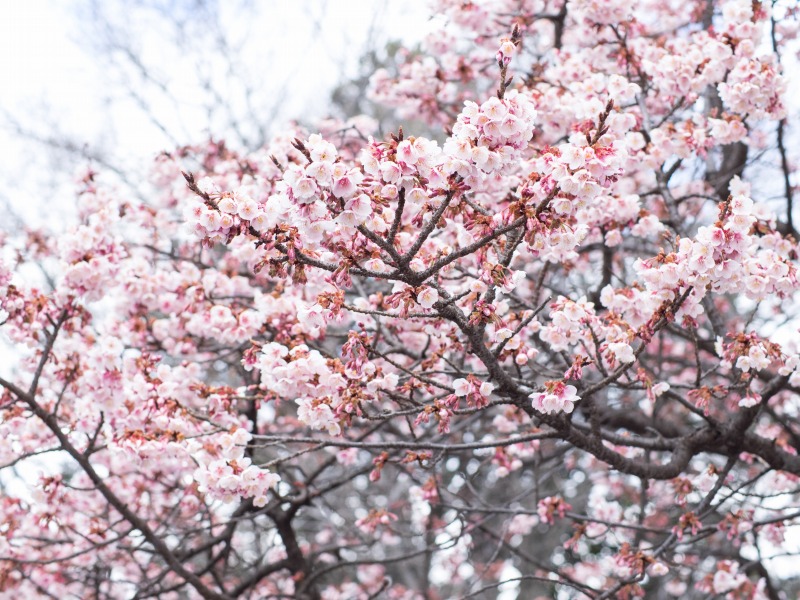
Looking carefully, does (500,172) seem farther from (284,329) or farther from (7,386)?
(7,386)

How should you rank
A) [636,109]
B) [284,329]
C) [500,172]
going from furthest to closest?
[636,109] < [284,329] < [500,172]

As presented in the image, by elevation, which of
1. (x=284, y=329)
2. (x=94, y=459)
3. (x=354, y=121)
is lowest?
(x=284, y=329)

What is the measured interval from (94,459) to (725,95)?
187 inches

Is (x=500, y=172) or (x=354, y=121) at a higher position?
(x=354, y=121)

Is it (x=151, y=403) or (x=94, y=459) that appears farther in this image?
(x=94, y=459)

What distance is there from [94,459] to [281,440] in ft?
9.04

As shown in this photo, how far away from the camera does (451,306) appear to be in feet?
8.18

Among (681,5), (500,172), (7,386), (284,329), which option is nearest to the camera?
A: (500,172)

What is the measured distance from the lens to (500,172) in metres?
2.26

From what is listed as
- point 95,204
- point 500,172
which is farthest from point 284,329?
point 95,204

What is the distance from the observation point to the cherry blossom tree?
7.40ft

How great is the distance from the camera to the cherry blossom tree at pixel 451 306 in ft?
7.40

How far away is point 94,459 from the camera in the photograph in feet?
16.9

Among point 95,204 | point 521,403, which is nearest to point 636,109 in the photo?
point 521,403
